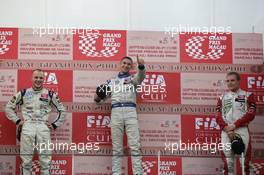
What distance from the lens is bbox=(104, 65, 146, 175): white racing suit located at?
5086 millimetres

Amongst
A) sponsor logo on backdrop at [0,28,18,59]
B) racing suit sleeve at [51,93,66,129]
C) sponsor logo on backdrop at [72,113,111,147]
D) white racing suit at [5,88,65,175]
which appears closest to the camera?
white racing suit at [5,88,65,175]

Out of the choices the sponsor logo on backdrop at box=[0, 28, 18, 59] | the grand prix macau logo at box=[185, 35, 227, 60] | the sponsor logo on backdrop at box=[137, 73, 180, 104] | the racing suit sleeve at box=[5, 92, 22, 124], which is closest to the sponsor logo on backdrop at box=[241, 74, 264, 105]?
the grand prix macau logo at box=[185, 35, 227, 60]

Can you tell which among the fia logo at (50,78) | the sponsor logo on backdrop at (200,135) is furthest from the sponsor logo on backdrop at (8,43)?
the sponsor logo on backdrop at (200,135)

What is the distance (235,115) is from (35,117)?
2.03 meters

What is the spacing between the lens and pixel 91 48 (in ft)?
19.0

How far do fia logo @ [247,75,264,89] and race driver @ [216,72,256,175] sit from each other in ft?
1.79

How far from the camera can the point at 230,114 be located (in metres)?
5.21

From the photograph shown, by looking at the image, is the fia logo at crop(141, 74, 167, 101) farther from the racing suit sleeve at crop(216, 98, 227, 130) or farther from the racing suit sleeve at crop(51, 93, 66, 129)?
the racing suit sleeve at crop(51, 93, 66, 129)

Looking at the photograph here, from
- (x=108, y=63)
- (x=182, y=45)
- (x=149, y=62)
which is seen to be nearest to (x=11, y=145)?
(x=108, y=63)

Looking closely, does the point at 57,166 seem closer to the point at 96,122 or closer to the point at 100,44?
the point at 96,122

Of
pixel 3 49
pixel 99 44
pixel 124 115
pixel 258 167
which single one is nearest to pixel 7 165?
pixel 3 49

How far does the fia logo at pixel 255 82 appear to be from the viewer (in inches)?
231

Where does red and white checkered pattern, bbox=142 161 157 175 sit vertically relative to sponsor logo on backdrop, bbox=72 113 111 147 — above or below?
A: below

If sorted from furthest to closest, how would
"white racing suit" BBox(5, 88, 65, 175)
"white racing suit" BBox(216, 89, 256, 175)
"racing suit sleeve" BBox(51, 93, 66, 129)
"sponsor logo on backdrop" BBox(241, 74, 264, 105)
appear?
"sponsor logo on backdrop" BBox(241, 74, 264, 105)
"racing suit sleeve" BBox(51, 93, 66, 129)
"white racing suit" BBox(216, 89, 256, 175)
"white racing suit" BBox(5, 88, 65, 175)
